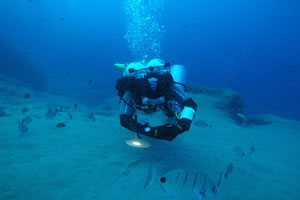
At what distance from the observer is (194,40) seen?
92.5 m

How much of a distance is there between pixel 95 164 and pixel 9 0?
247 ft

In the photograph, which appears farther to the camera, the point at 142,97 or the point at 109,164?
the point at 142,97

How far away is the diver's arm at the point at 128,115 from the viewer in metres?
4.61

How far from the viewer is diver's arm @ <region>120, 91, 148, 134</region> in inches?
181

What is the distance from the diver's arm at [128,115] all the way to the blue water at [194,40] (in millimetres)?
27903

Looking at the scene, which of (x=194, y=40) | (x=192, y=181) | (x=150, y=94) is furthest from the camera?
(x=194, y=40)

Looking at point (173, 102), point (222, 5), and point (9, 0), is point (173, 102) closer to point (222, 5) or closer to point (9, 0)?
point (9, 0)

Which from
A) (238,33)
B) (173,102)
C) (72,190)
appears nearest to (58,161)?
(72,190)

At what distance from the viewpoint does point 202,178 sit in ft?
10.4

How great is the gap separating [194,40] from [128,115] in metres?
91.2

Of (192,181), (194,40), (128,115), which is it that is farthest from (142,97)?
(194,40)

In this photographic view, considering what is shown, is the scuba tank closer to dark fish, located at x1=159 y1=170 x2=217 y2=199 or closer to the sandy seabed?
the sandy seabed

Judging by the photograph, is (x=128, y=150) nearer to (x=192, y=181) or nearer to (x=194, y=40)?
(x=192, y=181)

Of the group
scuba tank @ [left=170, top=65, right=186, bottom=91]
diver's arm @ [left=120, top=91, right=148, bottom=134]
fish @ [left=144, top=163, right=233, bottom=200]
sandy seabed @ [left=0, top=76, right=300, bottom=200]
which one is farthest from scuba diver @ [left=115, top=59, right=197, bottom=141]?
fish @ [left=144, top=163, right=233, bottom=200]
